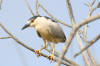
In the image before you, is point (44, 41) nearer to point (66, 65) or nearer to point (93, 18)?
point (66, 65)

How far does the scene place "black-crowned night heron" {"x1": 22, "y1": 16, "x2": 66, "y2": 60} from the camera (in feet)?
16.6

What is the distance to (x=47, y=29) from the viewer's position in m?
5.12

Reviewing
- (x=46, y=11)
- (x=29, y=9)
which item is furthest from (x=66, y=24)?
(x=29, y=9)

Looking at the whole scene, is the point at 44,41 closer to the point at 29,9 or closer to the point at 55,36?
the point at 55,36

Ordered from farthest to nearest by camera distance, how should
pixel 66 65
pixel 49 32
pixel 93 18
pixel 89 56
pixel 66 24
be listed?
pixel 49 32 < pixel 66 24 < pixel 66 65 < pixel 89 56 < pixel 93 18

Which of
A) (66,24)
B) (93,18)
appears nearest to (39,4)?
(66,24)

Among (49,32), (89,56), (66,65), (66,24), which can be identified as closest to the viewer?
(89,56)

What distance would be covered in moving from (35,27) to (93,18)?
3.92 meters

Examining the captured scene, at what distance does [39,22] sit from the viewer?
5277 millimetres

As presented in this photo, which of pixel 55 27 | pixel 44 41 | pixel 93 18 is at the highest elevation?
pixel 93 18

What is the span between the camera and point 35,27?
534 centimetres

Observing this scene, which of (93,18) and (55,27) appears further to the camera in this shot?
(55,27)

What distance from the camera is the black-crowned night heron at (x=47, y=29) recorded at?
507 centimetres

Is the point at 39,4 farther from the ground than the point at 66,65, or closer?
farther from the ground
